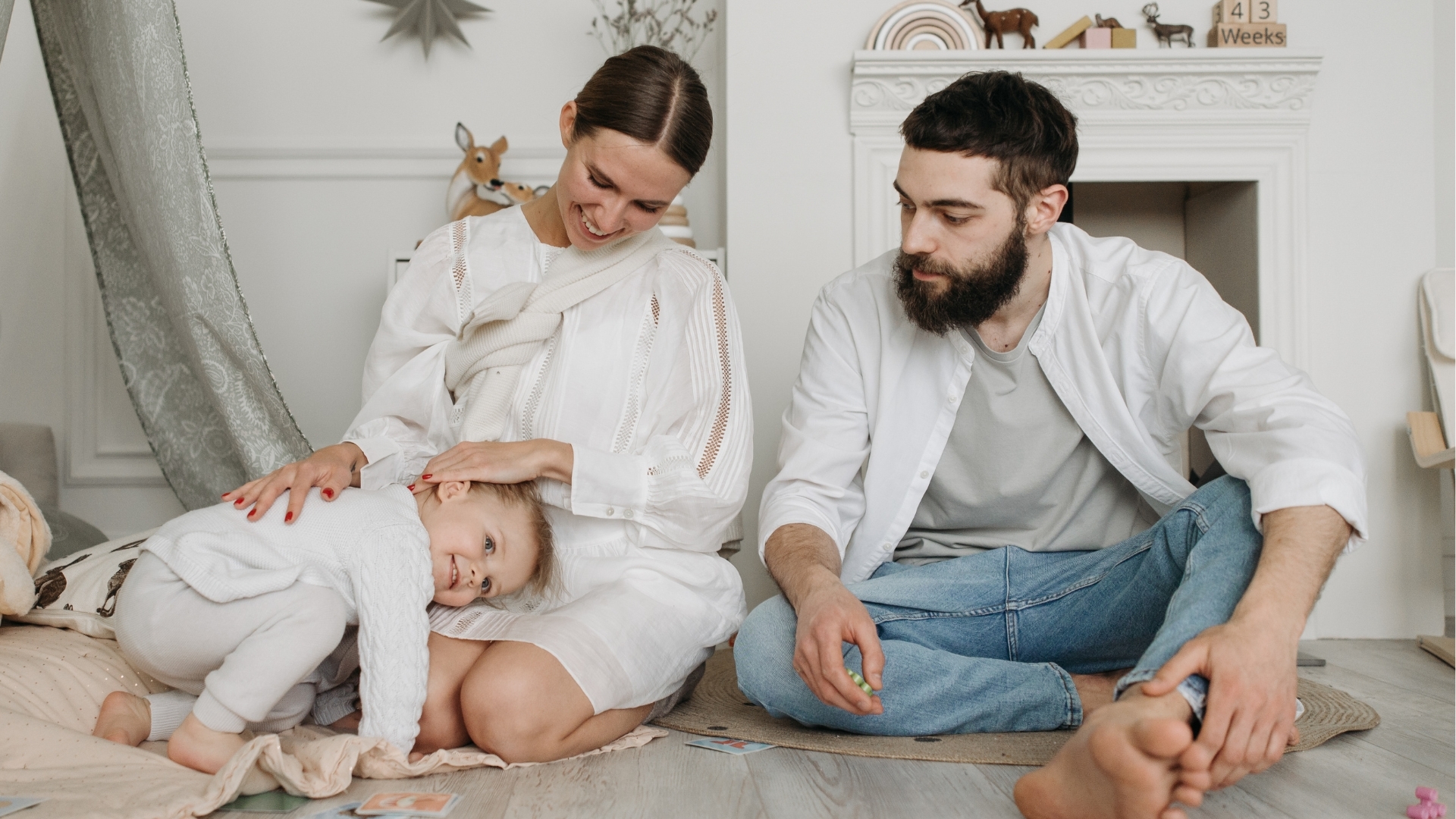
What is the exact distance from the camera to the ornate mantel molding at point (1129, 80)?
2.80 m

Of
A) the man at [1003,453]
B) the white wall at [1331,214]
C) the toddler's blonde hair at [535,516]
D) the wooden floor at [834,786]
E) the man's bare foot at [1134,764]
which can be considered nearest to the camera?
the man's bare foot at [1134,764]

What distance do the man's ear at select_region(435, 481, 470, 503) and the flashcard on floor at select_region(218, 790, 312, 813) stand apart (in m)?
0.45

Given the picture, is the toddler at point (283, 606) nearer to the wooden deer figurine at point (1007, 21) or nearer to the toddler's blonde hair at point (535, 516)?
the toddler's blonde hair at point (535, 516)

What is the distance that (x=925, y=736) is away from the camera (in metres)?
1.63

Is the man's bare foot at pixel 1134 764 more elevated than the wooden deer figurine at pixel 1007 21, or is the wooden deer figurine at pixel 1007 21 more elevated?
the wooden deer figurine at pixel 1007 21

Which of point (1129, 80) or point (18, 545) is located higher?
point (1129, 80)

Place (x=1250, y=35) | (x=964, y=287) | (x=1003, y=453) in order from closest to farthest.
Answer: (x=964, y=287) → (x=1003, y=453) → (x=1250, y=35)

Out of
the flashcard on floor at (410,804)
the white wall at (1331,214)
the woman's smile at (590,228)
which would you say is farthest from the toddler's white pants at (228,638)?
the white wall at (1331,214)

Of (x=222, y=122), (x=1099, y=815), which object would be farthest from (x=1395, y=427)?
(x=222, y=122)

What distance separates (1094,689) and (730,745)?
585 millimetres

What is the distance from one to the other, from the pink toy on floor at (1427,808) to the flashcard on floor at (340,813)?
4.07ft

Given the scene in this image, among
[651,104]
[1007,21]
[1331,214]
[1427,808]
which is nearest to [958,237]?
[651,104]

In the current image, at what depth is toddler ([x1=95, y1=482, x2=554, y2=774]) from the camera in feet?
4.51

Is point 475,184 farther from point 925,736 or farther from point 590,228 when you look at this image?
point 925,736
